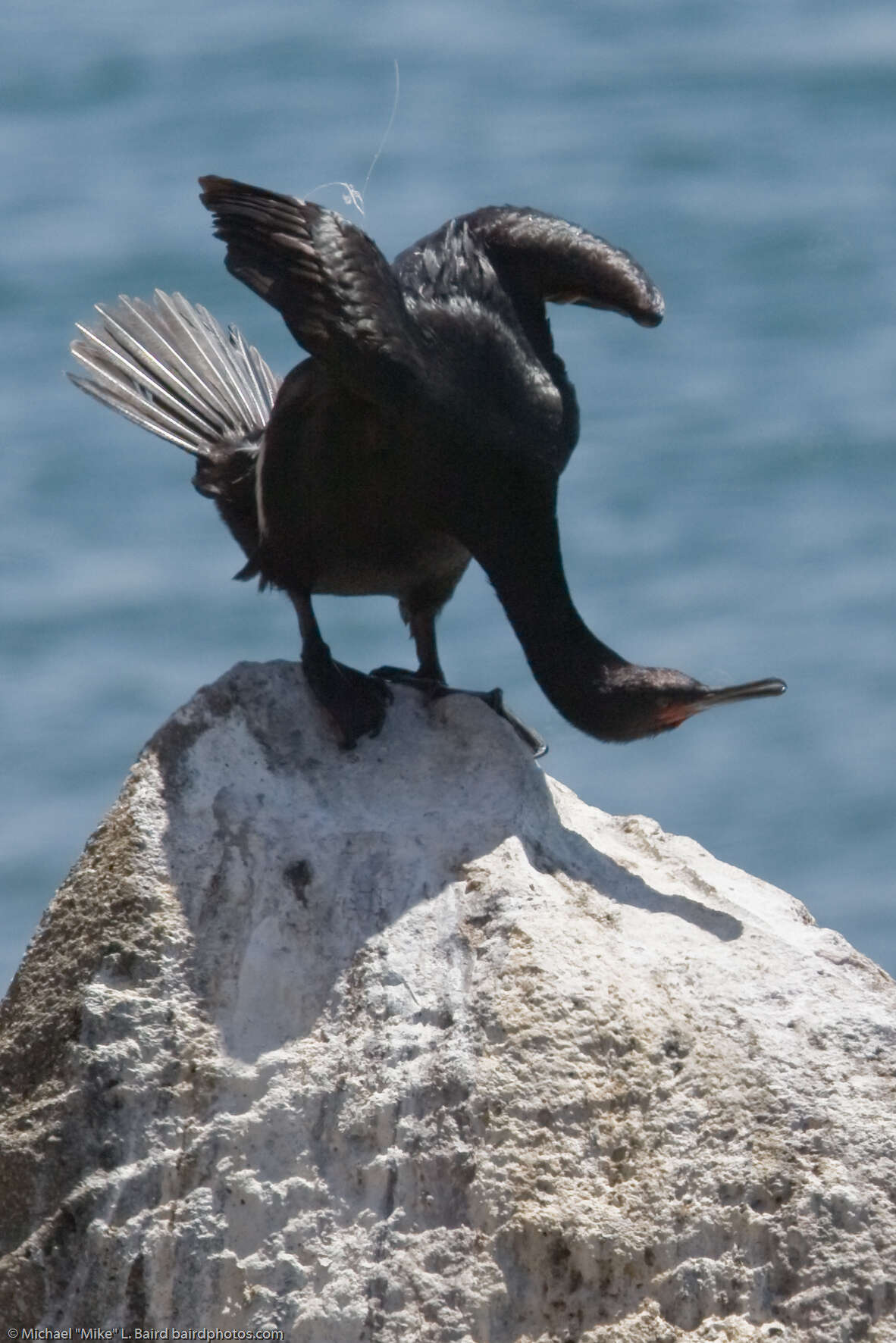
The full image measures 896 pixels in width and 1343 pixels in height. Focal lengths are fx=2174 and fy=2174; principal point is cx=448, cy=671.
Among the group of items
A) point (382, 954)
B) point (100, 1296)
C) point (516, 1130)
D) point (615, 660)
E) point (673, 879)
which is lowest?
point (100, 1296)

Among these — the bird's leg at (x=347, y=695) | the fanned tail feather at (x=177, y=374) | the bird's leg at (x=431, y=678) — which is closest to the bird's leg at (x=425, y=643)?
the bird's leg at (x=431, y=678)

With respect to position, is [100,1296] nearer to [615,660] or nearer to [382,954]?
[382,954]

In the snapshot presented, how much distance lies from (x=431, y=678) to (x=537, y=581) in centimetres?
48

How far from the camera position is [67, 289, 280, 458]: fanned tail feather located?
6.22 m

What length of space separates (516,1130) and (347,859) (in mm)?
743

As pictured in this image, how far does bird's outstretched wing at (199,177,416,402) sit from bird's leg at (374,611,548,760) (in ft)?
2.27

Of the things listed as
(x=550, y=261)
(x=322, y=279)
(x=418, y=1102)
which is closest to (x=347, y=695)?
(x=322, y=279)

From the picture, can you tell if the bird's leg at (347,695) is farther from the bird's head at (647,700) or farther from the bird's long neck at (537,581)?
the bird's head at (647,700)

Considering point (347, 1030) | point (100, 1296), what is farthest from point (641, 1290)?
point (100, 1296)

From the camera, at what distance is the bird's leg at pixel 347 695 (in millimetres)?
4840

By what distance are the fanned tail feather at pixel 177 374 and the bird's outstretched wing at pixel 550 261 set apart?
2.72 ft

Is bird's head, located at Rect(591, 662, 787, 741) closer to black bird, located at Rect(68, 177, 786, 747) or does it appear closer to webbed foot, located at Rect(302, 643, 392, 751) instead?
black bird, located at Rect(68, 177, 786, 747)

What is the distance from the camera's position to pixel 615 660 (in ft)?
17.0

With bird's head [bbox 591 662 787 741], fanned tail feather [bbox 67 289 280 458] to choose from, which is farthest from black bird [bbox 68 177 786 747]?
fanned tail feather [bbox 67 289 280 458]
